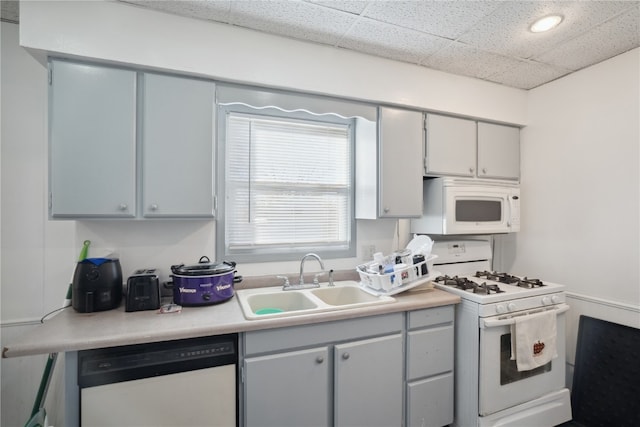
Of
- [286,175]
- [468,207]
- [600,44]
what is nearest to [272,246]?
[286,175]

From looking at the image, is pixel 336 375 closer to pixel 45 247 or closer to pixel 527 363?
pixel 527 363

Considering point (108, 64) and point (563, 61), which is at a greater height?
point (563, 61)

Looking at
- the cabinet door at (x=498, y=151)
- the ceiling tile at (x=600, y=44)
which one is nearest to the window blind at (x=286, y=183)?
the cabinet door at (x=498, y=151)

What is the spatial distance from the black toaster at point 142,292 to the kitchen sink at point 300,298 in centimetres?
46

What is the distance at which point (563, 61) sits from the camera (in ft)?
7.20

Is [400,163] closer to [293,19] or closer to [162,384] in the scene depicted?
[293,19]

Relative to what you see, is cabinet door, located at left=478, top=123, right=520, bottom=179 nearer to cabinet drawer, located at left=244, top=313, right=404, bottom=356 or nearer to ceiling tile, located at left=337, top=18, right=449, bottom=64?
ceiling tile, located at left=337, top=18, right=449, bottom=64

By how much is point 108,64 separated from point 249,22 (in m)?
0.80

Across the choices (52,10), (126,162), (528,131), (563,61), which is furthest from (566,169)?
(52,10)

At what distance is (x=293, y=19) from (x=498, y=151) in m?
1.96

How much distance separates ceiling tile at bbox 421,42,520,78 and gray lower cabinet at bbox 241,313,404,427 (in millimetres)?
1804

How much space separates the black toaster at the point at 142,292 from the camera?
1.57m

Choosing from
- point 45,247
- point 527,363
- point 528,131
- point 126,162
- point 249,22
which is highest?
point 249,22

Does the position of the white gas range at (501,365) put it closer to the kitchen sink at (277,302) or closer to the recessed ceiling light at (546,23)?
the kitchen sink at (277,302)
